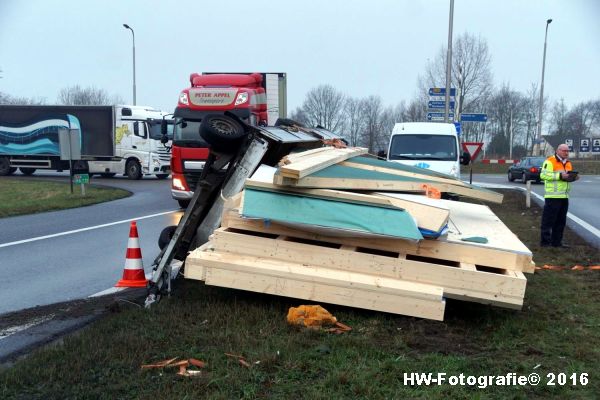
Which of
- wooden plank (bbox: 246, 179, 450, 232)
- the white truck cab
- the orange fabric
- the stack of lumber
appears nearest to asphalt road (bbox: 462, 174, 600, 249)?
the stack of lumber

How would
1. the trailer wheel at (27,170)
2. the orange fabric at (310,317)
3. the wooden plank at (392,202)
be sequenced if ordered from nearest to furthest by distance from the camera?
the orange fabric at (310,317)
the wooden plank at (392,202)
the trailer wheel at (27,170)

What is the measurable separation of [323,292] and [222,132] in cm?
211

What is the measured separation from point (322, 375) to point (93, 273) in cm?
502

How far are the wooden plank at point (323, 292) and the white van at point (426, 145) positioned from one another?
10.5 metres

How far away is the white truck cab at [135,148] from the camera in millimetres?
27594

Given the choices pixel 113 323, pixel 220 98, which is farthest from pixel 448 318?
pixel 220 98

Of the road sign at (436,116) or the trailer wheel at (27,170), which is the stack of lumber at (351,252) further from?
the trailer wheel at (27,170)

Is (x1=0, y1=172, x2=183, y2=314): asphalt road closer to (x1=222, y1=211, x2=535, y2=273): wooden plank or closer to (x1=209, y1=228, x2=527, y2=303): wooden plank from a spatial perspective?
(x1=209, y1=228, x2=527, y2=303): wooden plank

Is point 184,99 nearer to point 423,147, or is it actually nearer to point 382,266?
point 423,147

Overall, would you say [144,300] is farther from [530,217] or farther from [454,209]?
[530,217]

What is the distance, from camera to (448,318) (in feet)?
17.5

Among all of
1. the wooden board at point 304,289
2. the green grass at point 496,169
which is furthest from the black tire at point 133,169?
the green grass at point 496,169

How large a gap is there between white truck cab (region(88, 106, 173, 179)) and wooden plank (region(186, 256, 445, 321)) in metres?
23.0

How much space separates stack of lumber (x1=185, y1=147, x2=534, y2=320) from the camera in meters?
5.05
